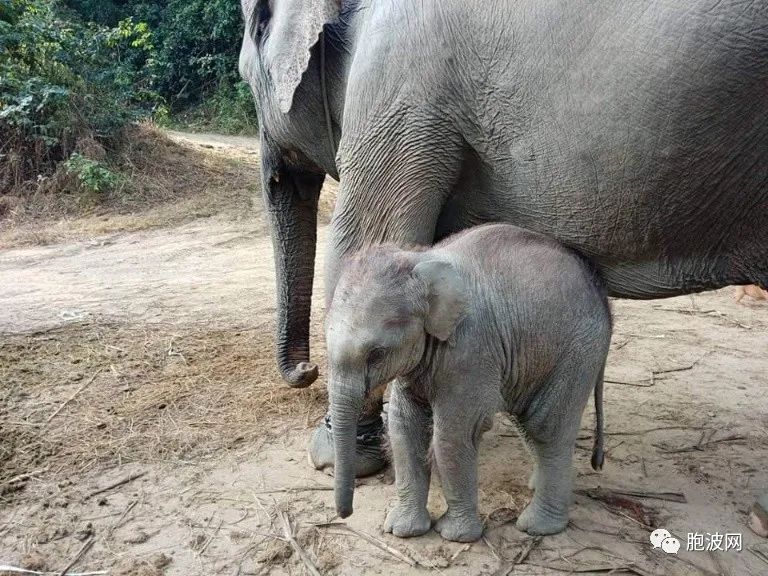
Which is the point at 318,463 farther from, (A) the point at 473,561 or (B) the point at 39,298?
(B) the point at 39,298

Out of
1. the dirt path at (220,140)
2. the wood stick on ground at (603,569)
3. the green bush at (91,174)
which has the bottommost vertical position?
the dirt path at (220,140)

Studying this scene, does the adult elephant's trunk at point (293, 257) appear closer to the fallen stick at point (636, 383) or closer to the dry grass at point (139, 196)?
the fallen stick at point (636, 383)

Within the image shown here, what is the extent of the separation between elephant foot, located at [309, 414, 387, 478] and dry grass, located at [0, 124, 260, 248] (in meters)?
6.60

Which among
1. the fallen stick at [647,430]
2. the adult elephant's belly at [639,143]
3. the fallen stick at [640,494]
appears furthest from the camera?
the fallen stick at [647,430]

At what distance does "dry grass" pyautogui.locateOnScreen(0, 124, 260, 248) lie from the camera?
962 cm

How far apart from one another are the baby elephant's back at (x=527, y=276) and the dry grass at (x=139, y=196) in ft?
24.6

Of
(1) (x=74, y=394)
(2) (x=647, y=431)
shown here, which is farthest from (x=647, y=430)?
(1) (x=74, y=394)

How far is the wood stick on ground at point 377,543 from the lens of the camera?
2.62 meters

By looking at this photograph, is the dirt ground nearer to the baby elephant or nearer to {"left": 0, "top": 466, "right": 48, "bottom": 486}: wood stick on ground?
{"left": 0, "top": 466, "right": 48, "bottom": 486}: wood stick on ground

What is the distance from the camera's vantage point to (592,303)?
2.64m

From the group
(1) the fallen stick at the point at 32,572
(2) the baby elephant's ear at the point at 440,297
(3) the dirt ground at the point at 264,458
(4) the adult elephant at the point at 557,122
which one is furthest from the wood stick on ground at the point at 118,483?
(2) the baby elephant's ear at the point at 440,297

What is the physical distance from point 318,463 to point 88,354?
210cm

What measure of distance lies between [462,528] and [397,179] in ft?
4.01

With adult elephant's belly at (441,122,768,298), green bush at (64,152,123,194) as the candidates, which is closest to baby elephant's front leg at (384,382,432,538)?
adult elephant's belly at (441,122,768,298)
